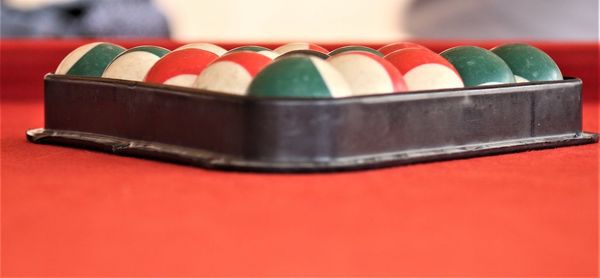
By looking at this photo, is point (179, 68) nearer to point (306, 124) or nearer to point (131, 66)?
point (131, 66)

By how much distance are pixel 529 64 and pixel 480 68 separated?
18 centimetres

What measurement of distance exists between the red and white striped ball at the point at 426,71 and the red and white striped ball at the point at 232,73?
0.30m


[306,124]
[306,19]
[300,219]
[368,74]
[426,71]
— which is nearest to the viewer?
[300,219]

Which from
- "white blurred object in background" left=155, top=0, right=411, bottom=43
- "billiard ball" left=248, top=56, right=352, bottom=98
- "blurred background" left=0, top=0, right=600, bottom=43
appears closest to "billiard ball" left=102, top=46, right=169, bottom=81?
"billiard ball" left=248, top=56, right=352, bottom=98

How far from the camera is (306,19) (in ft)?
26.0

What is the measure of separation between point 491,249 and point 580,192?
1.46ft

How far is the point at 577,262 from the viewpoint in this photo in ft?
3.81

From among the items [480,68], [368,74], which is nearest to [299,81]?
[368,74]

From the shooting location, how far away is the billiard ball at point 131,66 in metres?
2.14

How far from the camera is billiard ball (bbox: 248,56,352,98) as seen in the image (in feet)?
5.69

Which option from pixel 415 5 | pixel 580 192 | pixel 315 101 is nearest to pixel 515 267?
pixel 580 192

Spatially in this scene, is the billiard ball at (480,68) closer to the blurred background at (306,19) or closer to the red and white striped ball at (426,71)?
the red and white striped ball at (426,71)

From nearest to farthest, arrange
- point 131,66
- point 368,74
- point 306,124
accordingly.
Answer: point 306,124 → point 368,74 → point 131,66

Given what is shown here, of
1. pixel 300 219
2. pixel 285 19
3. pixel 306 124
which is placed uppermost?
pixel 285 19
